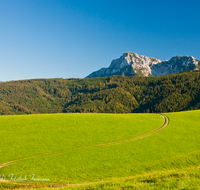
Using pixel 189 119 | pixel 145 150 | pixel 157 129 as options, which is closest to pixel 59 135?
pixel 145 150

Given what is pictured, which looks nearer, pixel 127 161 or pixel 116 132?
pixel 127 161

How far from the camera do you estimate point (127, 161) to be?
36.5m

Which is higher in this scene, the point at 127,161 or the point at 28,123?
the point at 28,123

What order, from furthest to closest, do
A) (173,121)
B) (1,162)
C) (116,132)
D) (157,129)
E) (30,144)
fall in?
(173,121)
(157,129)
(116,132)
(30,144)
(1,162)

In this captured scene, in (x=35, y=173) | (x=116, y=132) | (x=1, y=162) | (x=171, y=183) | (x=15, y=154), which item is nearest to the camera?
(x=171, y=183)

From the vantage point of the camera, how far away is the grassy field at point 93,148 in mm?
31797

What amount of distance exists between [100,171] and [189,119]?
5644 centimetres

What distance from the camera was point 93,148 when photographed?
1710 inches

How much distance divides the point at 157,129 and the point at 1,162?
52.5 meters

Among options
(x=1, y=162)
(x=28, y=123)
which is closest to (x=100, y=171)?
(x=1, y=162)

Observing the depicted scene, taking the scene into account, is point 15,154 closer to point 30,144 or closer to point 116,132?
point 30,144

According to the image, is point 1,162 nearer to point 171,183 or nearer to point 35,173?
point 35,173

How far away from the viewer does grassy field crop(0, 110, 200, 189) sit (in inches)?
1252

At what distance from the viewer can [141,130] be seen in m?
58.0
